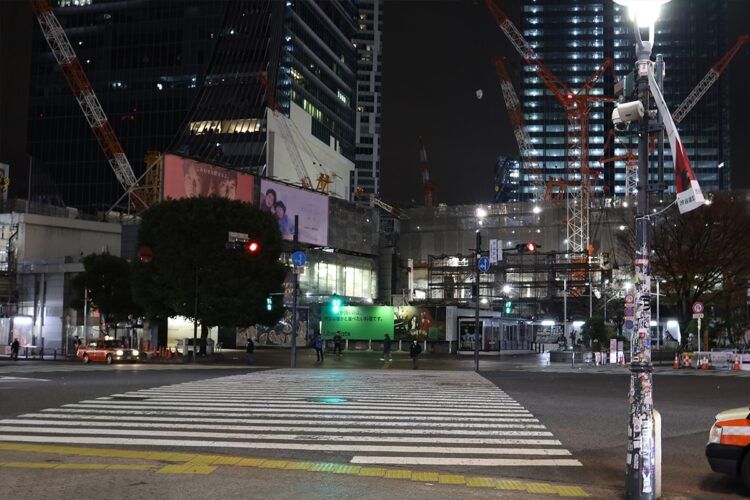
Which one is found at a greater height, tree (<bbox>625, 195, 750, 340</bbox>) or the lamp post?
tree (<bbox>625, 195, 750, 340</bbox>)

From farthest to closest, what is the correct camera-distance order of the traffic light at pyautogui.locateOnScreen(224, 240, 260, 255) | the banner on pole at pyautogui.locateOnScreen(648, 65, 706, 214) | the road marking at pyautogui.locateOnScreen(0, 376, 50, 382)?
the traffic light at pyautogui.locateOnScreen(224, 240, 260, 255) < the road marking at pyautogui.locateOnScreen(0, 376, 50, 382) < the banner on pole at pyautogui.locateOnScreen(648, 65, 706, 214)

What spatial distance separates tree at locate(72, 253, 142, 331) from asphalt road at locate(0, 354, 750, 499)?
2781cm

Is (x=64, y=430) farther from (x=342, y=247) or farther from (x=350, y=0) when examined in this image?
(x=350, y=0)

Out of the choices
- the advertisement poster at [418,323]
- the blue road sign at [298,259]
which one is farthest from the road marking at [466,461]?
the advertisement poster at [418,323]


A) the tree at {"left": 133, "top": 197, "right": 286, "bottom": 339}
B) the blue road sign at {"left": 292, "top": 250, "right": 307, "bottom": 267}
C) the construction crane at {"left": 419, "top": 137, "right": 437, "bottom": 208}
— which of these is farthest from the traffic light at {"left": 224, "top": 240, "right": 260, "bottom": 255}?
the construction crane at {"left": 419, "top": 137, "right": 437, "bottom": 208}

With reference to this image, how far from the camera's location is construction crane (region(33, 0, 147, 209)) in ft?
333

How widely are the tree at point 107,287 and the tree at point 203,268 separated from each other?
327 inches

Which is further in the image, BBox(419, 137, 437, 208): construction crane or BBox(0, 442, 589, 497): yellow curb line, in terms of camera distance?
BBox(419, 137, 437, 208): construction crane

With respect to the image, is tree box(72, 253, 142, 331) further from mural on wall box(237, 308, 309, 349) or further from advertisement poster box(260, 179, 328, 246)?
advertisement poster box(260, 179, 328, 246)

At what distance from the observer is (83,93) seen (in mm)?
103812

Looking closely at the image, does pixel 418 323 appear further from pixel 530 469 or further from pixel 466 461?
pixel 530 469

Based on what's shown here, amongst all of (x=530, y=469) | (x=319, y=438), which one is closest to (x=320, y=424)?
(x=319, y=438)

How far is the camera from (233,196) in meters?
70.8

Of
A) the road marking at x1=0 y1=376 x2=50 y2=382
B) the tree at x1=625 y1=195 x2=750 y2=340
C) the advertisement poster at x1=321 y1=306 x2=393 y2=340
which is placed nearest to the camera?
the road marking at x1=0 y1=376 x2=50 y2=382
